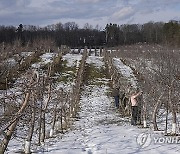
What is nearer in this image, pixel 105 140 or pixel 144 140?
pixel 144 140

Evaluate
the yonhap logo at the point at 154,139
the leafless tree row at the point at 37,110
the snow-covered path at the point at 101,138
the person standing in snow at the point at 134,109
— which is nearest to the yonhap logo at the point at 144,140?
the yonhap logo at the point at 154,139

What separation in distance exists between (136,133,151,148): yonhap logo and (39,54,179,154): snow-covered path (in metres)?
0.11

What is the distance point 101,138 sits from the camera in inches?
402

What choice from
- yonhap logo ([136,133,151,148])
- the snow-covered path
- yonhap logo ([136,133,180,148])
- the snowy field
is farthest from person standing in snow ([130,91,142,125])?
yonhap logo ([136,133,180,148])

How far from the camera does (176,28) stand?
5897 centimetres

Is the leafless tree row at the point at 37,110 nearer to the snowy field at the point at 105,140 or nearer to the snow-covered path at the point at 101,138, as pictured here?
the snowy field at the point at 105,140

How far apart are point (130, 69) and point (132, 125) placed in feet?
66.7

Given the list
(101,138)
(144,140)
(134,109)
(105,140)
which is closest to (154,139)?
(144,140)

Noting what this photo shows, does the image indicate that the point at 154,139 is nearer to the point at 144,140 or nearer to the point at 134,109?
the point at 144,140

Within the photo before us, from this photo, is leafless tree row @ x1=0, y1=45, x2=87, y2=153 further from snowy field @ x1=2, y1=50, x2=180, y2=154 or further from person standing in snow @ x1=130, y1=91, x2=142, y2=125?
person standing in snow @ x1=130, y1=91, x2=142, y2=125

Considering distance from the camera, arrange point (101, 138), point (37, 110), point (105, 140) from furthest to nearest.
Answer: point (101, 138) → point (105, 140) → point (37, 110)

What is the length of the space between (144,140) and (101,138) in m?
1.32

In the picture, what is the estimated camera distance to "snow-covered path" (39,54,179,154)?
847cm

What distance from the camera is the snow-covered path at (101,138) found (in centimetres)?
847
